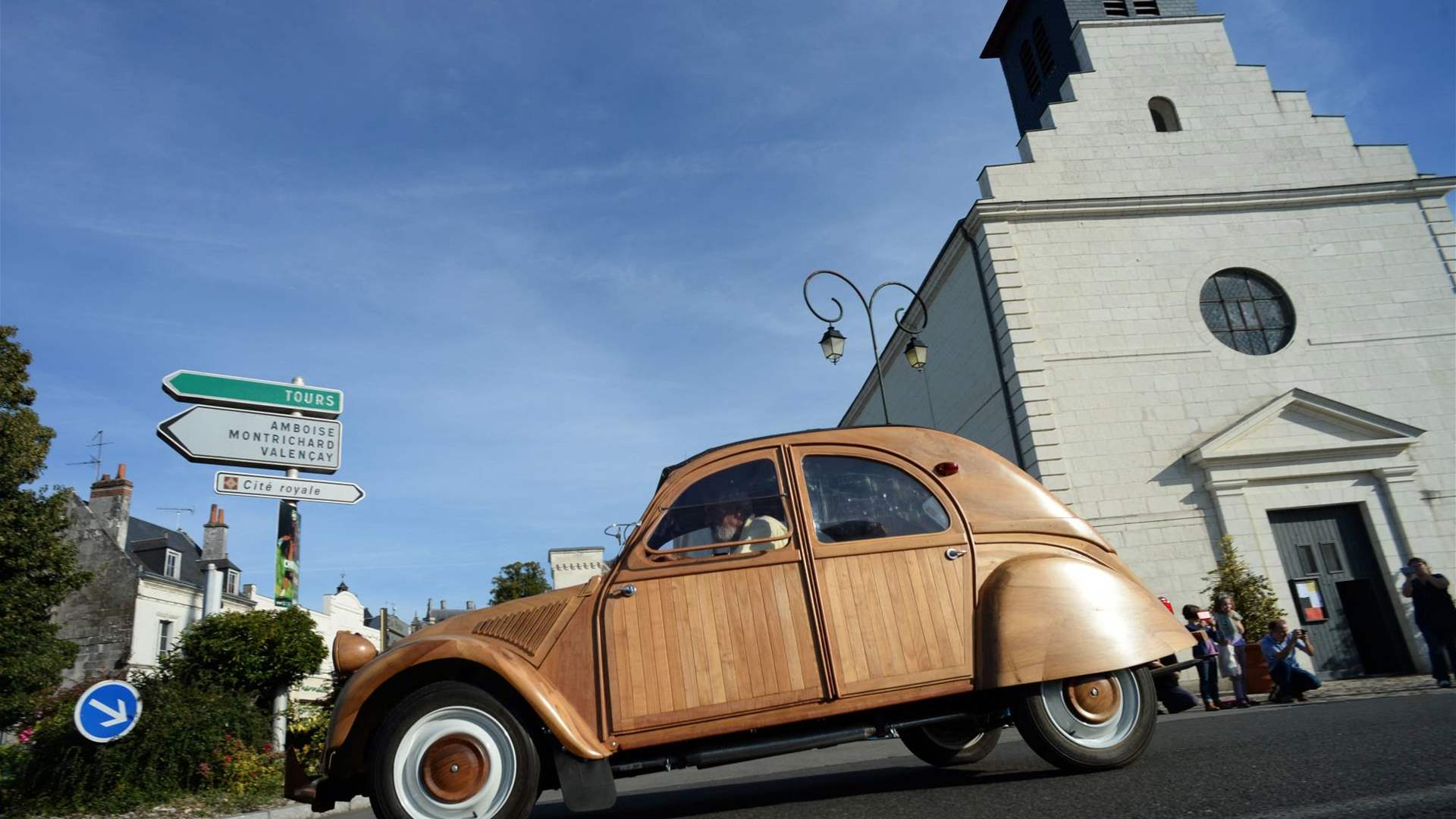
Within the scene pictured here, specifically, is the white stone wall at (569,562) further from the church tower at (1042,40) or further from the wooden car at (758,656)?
the wooden car at (758,656)

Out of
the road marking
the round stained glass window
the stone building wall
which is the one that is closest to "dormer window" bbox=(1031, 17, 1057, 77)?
the round stained glass window

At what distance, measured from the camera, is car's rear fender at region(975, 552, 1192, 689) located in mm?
3816

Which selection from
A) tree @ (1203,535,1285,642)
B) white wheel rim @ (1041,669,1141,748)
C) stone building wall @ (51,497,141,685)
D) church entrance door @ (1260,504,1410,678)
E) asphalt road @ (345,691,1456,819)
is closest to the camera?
asphalt road @ (345,691,1456,819)

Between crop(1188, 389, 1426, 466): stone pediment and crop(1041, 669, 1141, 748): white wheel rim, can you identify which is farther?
crop(1188, 389, 1426, 466): stone pediment

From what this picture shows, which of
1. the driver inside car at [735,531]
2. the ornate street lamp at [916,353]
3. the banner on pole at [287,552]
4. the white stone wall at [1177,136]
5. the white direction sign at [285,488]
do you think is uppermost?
the white stone wall at [1177,136]

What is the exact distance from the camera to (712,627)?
3904 millimetres

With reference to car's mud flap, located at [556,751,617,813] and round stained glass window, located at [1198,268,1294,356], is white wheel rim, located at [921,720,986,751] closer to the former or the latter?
car's mud flap, located at [556,751,617,813]

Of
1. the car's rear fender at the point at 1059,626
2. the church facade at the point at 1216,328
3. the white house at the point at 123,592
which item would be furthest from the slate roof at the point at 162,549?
the car's rear fender at the point at 1059,626

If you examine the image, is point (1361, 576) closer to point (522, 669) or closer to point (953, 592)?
point (953, 592)

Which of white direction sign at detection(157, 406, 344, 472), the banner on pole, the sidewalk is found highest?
white direction sign at detection(157, 406, 344, 472)

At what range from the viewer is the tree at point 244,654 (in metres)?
9.64

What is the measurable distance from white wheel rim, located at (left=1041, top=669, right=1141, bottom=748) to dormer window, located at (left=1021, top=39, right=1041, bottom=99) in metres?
21.4

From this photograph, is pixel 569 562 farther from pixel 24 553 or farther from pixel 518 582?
pixel 24 553

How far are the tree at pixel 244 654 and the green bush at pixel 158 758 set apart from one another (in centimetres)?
29
